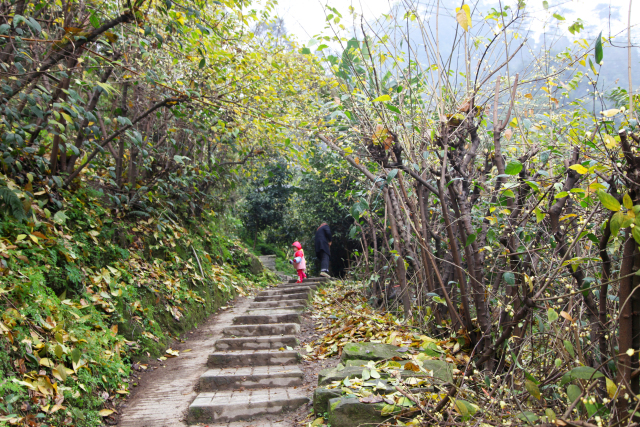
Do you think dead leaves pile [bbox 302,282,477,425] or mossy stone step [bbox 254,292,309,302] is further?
mossy stone step [bbox 254,292,309,302]

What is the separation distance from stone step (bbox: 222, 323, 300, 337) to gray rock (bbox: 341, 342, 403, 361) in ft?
6.81

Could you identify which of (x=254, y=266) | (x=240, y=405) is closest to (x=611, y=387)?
(x=240, y=405)

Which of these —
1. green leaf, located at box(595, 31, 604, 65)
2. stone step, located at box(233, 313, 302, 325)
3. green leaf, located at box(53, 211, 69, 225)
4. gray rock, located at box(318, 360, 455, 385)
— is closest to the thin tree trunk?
gray rock, located at box(318, 360, 455, 385)

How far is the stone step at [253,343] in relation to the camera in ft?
16.7

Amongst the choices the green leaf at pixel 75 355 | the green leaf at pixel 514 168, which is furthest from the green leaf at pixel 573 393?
the green leaf at pixel 75 355

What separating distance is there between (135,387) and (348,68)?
3.74 meters

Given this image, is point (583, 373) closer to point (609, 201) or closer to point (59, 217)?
point (609, 201)

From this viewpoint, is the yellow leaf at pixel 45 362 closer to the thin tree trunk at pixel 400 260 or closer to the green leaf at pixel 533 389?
the green leaf at pixel 533 389

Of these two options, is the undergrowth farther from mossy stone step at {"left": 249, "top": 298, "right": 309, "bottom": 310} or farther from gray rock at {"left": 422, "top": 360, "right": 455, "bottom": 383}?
gray rock at {"left": 422, "top": 360, "right": 455, "bottom": 383}

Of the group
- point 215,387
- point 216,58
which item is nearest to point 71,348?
point 215,387

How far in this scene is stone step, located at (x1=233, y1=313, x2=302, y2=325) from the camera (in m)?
6.07

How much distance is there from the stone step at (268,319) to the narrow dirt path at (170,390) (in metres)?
0.47

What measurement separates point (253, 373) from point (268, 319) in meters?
1.84

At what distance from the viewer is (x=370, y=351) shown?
11.6 feet
